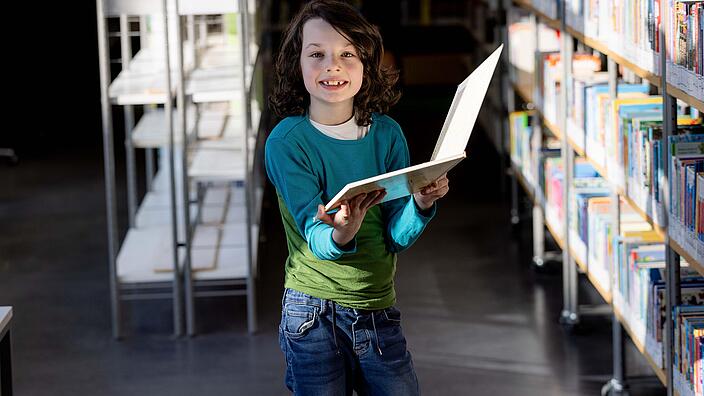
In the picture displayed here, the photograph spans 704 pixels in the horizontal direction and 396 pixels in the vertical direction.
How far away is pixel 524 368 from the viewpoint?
14.9ft

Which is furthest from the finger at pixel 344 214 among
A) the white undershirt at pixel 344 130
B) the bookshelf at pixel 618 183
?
the bookshelf at pixel 618 183

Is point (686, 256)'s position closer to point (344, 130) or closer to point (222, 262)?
point (344, 130)

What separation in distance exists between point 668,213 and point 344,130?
1.33m

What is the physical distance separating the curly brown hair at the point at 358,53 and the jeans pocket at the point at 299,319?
402 millimetres

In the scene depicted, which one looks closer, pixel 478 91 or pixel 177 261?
pixel 478 91

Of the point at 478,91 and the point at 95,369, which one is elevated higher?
the point at 478,91

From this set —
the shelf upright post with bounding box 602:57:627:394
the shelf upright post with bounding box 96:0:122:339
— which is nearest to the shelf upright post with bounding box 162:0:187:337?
the shelf upright post with bounding box 96:0:122:339

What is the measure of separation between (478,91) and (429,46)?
8.50 meters

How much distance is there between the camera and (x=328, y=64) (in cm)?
245

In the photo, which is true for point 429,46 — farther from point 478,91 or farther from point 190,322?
point 478,91

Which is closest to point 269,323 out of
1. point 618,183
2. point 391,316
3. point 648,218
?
point 618,183

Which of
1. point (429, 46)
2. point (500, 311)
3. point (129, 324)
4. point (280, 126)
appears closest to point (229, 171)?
point (129, 324)

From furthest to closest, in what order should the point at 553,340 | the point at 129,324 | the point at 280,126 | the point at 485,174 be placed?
the point at 485,174 < the point at 129,324 < the point at 553,340 < the point at 280,126

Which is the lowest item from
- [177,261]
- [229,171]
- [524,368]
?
[524,368]
